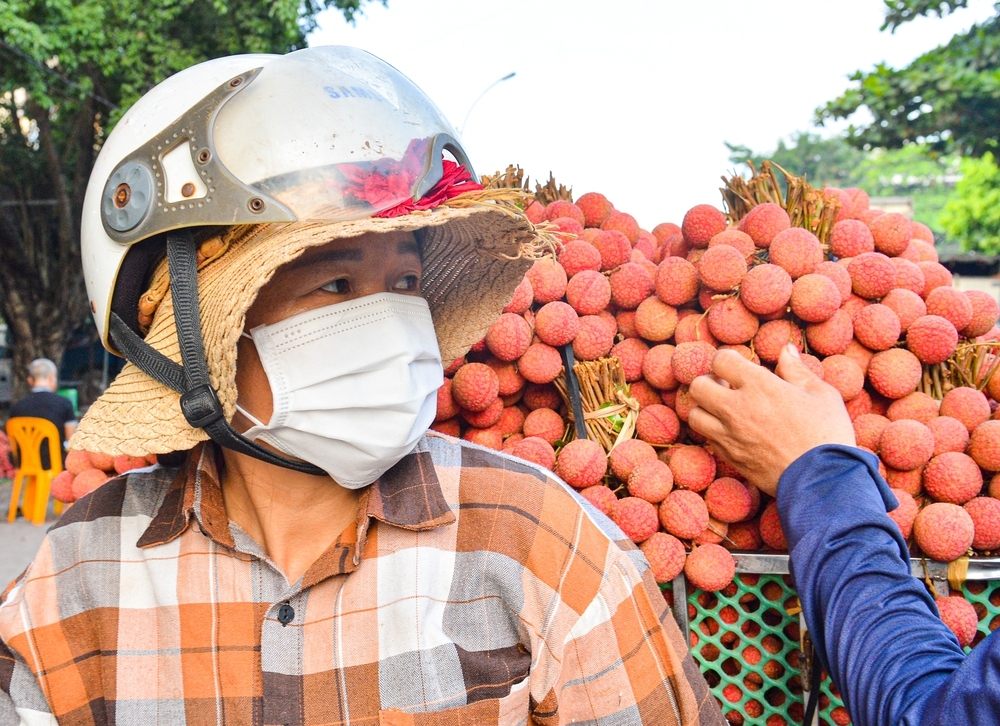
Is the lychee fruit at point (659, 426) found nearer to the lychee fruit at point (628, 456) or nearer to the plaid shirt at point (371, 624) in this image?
the lychee fruit at point (628, 456)

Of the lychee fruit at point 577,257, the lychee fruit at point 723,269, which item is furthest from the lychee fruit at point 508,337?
the lychee fruit at point 723,269

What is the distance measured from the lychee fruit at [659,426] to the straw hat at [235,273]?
0.58 meters

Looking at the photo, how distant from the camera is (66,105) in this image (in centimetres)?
1021

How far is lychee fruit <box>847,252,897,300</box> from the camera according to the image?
204 cm

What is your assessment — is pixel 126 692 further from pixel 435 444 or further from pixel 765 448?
pixel 765 448

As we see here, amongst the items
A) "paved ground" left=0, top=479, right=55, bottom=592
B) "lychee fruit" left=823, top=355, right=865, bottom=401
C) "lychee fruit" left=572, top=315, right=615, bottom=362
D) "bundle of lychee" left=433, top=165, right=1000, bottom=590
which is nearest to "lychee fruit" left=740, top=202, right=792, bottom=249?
"bundle of lychee" left=433, top=165, right=1000, bottom=590

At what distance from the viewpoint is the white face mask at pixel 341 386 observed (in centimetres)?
133

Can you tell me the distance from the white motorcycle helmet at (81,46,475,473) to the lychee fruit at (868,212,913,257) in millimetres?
1538

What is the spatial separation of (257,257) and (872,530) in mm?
1149

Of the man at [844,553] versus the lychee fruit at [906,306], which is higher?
the lychee fruit at [906,306]

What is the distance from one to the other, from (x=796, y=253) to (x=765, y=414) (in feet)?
2.07

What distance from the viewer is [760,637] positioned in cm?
180

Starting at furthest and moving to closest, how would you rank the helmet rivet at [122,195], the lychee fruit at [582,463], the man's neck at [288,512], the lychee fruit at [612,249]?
the lychee fruit at [612,249], the lychee fruit at [582,463], the man's neck at [288,512], the helmet rivet at [122,195]

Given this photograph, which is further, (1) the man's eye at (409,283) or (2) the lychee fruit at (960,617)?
(2) the lychee fruit at (960,617)
